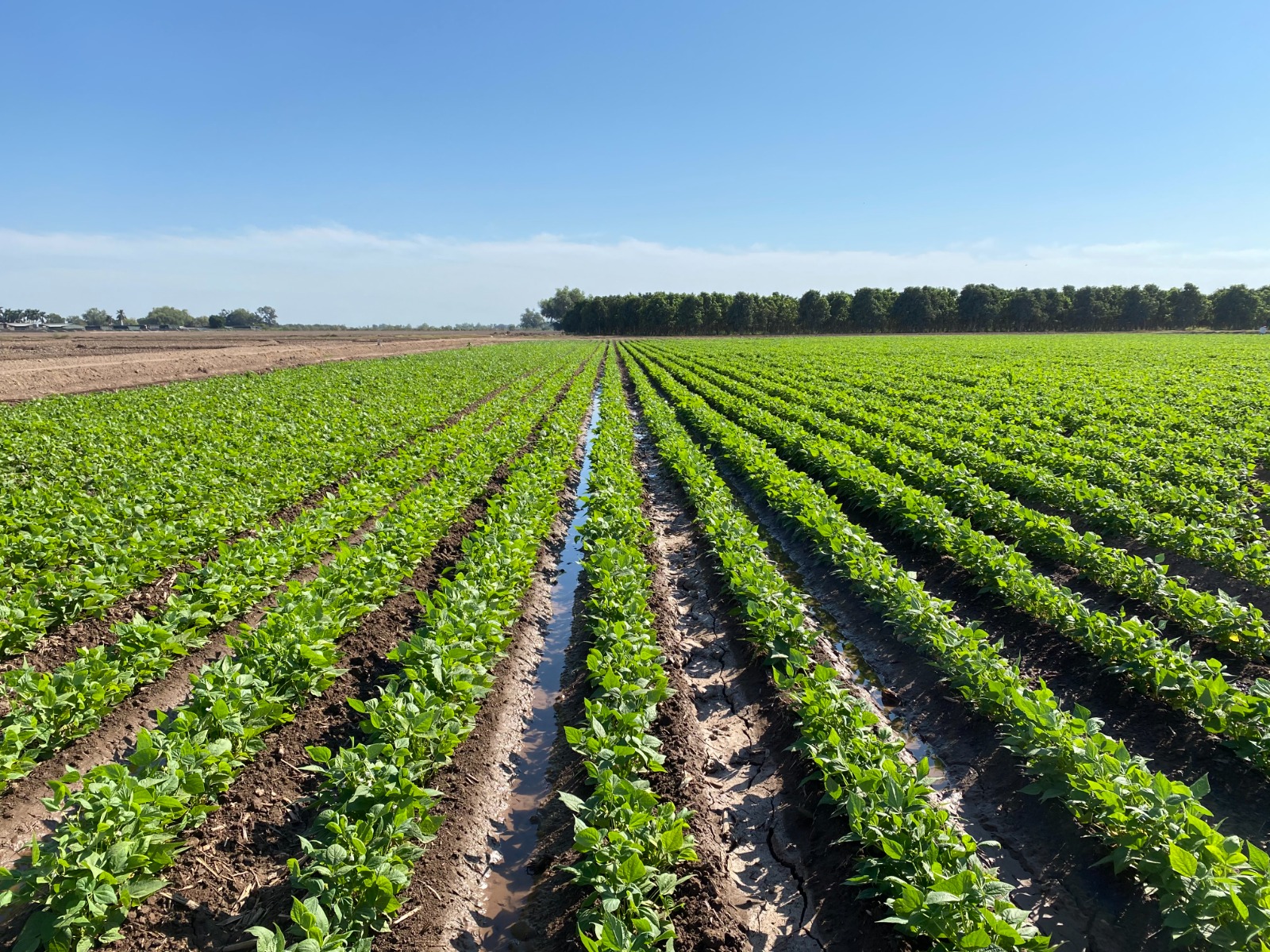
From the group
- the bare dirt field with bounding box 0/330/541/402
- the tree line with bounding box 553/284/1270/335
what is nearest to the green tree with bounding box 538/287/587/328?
the tree line with bounding box 553/284/1270/335

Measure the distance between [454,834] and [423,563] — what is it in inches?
184

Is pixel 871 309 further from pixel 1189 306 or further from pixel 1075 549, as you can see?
pixel 1075 549

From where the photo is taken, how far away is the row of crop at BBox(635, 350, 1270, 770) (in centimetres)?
438

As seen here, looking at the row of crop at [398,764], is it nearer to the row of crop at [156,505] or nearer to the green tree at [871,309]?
the row of crop at [156,505]

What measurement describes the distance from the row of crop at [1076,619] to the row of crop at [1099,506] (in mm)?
1944

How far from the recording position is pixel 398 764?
3963 millimetres

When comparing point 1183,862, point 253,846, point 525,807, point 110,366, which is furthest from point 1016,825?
point 110,366

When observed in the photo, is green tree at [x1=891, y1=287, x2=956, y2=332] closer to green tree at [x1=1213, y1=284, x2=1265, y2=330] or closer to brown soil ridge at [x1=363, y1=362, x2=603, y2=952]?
green tree at [x1=1213, y1=284, x2=1265, y2=330]

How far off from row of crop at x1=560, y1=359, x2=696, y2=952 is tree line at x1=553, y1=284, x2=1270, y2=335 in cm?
10575

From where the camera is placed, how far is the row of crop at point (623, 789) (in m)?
3.19

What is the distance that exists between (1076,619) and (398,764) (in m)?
6.11

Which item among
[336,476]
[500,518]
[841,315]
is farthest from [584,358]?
[841,315]

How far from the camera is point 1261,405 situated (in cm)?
1762

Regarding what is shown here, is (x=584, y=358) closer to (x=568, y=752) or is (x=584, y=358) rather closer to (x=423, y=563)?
(x=423, y=563)
